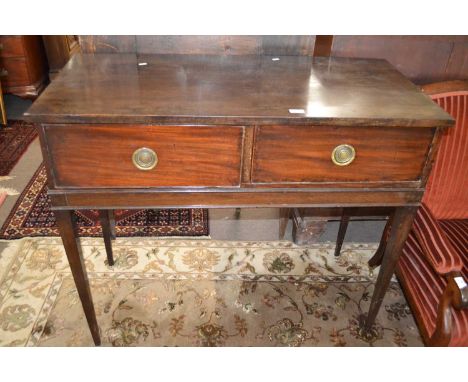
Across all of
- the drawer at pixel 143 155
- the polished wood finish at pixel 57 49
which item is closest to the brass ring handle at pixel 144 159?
the drawer at pixel 143 155

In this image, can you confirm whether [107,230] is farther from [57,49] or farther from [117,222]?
[57,49]

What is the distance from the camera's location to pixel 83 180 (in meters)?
1.24

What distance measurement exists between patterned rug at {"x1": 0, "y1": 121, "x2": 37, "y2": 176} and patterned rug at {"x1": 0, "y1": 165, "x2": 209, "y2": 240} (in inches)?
22.1

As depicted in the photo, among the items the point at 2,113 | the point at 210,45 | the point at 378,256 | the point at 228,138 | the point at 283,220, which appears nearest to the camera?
the point at 228,138

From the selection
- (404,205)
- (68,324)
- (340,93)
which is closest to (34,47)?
(68,324)

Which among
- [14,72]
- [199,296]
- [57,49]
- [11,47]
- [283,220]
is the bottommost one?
[199,296]

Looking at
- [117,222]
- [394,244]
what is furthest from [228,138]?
[117,222]

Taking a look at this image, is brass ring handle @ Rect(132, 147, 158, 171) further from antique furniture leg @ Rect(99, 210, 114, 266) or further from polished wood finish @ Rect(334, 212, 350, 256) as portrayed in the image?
polished wood finish @ Rect(334, 212, 350, 256)

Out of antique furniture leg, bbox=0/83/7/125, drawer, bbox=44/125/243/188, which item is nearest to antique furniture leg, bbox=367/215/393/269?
drawer, bbox=44/125/243/188

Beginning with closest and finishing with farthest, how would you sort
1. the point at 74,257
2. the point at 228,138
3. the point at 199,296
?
the point at 228,138 → the point at 74,257 → the point at 199,296

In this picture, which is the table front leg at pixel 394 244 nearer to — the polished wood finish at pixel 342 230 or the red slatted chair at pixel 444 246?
the red slatted chair at pixel 444 246

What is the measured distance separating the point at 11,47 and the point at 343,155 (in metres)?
3.51

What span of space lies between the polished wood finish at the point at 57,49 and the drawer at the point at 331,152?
137 inches

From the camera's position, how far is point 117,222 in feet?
8.33
